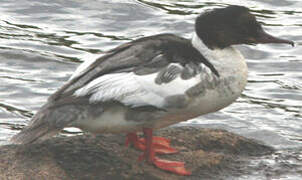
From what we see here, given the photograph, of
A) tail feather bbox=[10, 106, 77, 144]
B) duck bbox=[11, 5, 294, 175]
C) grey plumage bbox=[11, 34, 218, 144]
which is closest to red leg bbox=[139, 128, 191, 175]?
duck bbox=[11, 5, 294, 175]

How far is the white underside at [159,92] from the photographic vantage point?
526 cm

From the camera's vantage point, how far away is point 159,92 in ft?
17.6

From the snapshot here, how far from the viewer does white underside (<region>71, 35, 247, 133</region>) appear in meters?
5.26

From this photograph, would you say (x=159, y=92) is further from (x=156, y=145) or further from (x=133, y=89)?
(x=156, y=145)

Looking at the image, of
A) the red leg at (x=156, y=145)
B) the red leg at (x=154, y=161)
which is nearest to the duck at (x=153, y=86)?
the red leg at (x=154, y=161)

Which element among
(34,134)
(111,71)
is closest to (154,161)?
(111,71)

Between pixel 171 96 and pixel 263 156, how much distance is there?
4.07ft

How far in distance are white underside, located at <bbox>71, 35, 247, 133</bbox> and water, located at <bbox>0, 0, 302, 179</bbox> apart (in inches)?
39.5

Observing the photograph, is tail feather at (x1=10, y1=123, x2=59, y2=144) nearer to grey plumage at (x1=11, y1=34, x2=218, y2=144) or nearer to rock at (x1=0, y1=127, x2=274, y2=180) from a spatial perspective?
grey plumage at (x1=11, y1=34, x2=218, y2=144)

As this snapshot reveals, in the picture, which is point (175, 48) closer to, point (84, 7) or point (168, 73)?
point (168, 73)

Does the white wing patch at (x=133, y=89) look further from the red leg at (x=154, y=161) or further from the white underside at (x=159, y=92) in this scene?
the red leg at (x=154, y=161)

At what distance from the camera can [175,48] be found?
5523 millimetres

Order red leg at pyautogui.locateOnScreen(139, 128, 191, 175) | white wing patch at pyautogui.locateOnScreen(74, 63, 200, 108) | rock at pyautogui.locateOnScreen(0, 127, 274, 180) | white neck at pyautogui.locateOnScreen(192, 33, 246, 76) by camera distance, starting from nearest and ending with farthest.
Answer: white wing patch at pyautogui.locateOnScreen(74, 63, 200, 108) < rock at pyautogui.locateOnScreen(0, 127, 274, 180) < red leg at pyautogui.locateOnScreen(139, 128, 191, 175) < white neck at pyautogui.locateOnScreen(192, 33, 246, 76)

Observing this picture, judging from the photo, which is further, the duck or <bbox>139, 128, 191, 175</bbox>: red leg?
Result: <bbox>139, 128, 191, 175</bbox>: red leg
